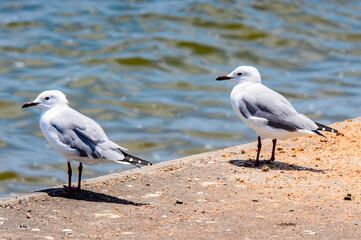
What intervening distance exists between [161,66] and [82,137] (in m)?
8.86

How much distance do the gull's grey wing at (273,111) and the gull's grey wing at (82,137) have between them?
145cm

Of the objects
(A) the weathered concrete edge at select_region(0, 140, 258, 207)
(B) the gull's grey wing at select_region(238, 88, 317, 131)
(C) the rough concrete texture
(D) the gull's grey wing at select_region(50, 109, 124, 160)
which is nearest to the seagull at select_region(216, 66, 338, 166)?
(B) the gull's grey wing at select_region(238, 88, 317, 131)

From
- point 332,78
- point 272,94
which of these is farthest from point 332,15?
point 272,94

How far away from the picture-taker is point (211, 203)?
4809 mm

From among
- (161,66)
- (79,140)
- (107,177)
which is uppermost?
(79,140)

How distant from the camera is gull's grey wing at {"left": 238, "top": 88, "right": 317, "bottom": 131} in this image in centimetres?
564

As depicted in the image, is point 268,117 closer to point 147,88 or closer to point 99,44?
point 147,88

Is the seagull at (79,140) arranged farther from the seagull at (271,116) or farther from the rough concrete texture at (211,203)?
the seagull at (271,116)

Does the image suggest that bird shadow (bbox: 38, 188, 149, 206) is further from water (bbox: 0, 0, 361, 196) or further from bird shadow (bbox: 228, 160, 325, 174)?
water (bbox: 0, 0, 361, 196)

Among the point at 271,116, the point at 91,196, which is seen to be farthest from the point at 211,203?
the point at 271,116

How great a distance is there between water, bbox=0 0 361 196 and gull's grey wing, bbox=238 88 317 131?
3.60 m

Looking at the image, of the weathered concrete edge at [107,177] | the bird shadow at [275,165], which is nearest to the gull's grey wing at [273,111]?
the bird shadow at [275,165]

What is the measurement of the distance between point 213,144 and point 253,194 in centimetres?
507

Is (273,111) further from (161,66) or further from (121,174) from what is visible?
(161,66)
